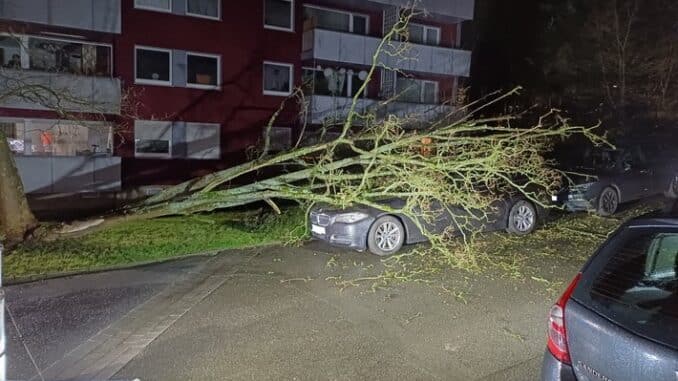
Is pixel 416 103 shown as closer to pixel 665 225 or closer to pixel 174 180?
pixel 174 180

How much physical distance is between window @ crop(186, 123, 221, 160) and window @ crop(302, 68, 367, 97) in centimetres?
430

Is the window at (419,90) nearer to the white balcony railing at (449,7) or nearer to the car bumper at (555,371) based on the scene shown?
the white balcony railing at (449,7)

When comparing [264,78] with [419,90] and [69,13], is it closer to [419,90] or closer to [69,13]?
[69,13]

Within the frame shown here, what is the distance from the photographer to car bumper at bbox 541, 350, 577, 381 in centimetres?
290

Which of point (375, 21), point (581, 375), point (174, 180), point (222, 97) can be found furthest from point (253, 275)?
point (375, 21)

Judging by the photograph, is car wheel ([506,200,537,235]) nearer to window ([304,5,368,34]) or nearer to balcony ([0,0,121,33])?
balcony ([0,0,121,33])

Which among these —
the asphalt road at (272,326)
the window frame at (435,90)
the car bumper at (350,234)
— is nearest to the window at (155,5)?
the window frame at (435,90)

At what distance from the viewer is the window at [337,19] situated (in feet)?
77.9

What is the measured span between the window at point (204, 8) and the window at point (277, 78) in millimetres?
2804

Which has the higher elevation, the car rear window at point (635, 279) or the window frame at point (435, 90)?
the window frame at point (435, 90)

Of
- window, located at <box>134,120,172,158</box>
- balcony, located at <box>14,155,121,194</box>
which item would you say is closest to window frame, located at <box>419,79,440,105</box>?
window, located at <box>134,120,172,158</box>

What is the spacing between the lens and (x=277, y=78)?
23141 mm

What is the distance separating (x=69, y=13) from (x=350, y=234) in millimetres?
13904

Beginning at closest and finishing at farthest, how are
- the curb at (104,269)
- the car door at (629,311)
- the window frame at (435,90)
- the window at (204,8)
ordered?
the car door at (629,311)
the curb at (104,269)
the window at (204,8)
the window frame at (435,90)
